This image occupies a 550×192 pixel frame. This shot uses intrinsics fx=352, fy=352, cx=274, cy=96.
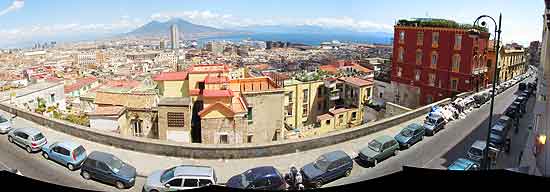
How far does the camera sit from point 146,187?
1646 mm

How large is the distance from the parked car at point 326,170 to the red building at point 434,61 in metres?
2.16

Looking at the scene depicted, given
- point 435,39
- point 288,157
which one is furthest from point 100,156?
point 435,39

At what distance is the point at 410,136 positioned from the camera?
246cm

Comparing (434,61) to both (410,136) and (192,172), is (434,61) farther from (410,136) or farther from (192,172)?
(192,172)

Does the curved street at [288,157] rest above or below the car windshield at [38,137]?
below

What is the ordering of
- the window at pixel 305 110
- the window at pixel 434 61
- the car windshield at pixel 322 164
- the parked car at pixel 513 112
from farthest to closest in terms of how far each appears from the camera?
1. the window at pixel 305 110
2. the window at pixel 434 61
3. the parked car at pixel 513 112
4. the car windshield at pixel 322 164

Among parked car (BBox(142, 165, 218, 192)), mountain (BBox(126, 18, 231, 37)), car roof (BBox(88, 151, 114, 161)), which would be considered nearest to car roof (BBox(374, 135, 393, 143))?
parked car (BBox(142, 165, 218, 192))

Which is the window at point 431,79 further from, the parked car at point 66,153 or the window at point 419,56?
the parked car at point 66,153

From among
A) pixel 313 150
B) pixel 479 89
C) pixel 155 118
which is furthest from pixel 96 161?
pixel 479 89

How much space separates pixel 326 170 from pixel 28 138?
1.22 m

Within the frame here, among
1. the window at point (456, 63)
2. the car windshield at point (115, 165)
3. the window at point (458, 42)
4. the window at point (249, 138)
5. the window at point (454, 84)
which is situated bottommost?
the window at point (249, 138)

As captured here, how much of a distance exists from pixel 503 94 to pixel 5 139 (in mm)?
5031

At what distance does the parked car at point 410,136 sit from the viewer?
2.35 meters

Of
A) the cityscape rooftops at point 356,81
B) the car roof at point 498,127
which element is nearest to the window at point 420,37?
the car roof at point 498,127
